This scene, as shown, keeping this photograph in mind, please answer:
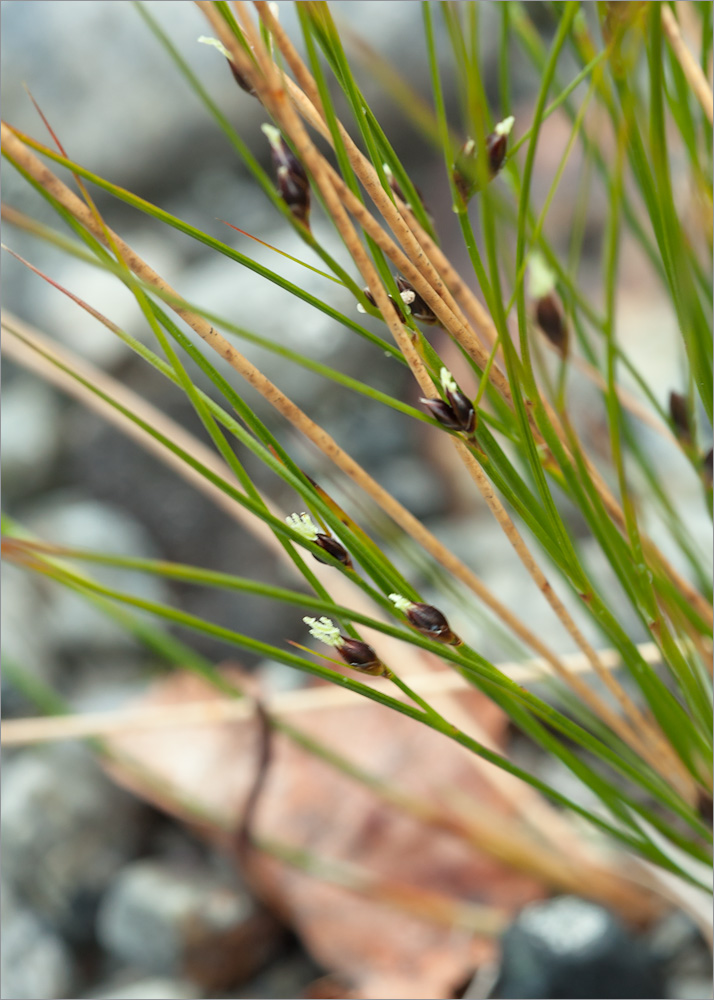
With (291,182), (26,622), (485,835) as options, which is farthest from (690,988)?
(26,622)

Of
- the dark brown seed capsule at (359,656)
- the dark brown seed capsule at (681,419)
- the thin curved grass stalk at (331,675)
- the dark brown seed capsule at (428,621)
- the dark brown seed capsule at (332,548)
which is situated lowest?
the thin curved grass stalk at (331,675)

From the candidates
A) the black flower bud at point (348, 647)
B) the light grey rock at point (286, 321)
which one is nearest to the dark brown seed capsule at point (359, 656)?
the black flower bud at point (348, 647)

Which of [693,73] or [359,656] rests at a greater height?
[693,73]

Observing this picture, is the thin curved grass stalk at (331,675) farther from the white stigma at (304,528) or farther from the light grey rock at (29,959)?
the light grey rock at (29,959)

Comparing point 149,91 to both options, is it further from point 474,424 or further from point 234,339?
point 474,424

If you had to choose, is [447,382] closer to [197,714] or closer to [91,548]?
[197,714]

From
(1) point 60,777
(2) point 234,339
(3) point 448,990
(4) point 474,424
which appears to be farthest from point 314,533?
(2) point 234,339
